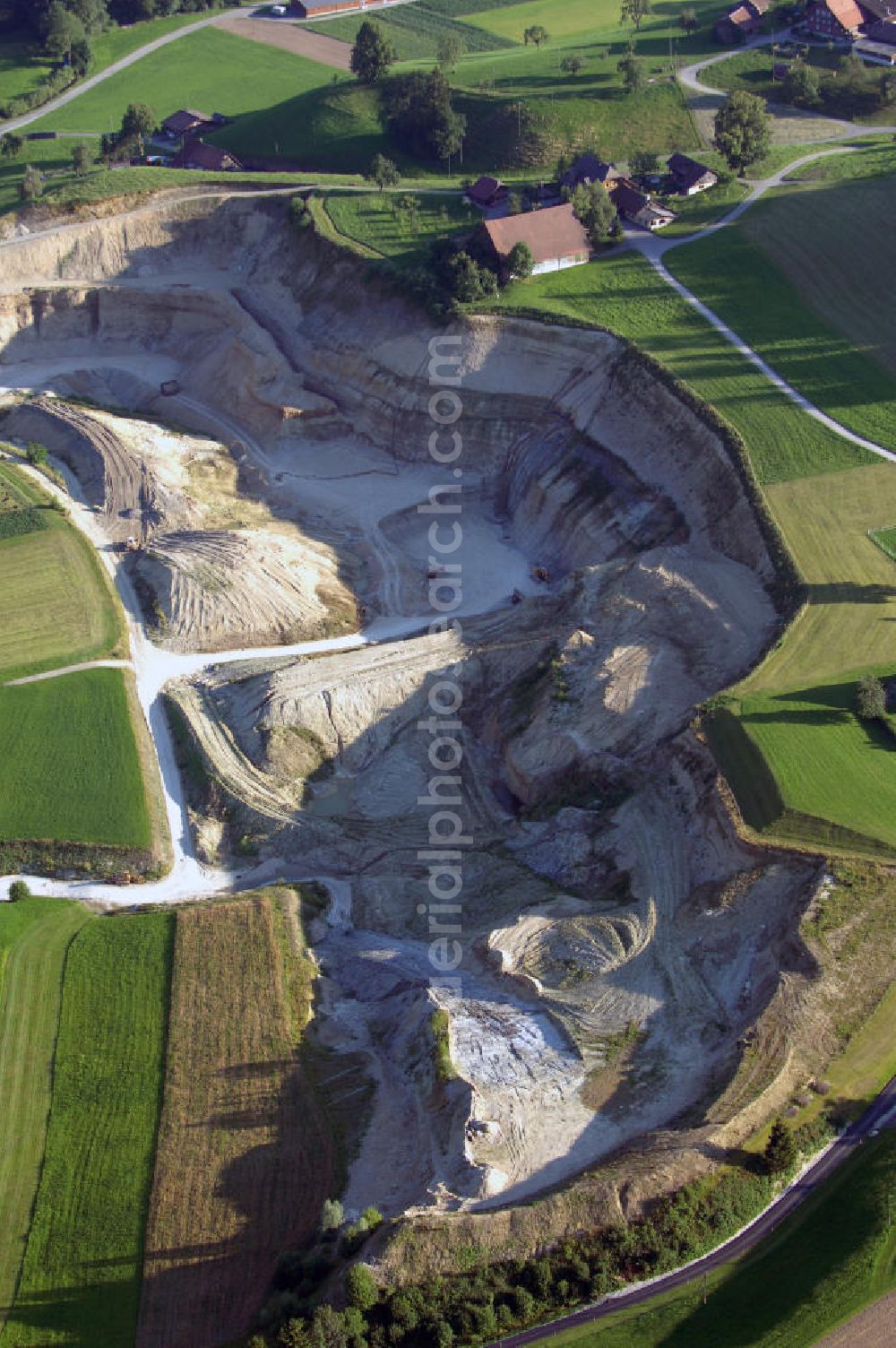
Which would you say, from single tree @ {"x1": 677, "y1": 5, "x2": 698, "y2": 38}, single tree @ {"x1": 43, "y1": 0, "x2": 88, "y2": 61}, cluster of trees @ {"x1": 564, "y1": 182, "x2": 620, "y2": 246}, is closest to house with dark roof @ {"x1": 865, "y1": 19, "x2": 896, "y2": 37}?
single tree @ {"x1": 677, "y1": 5, "x2": 698, "y2": 38}

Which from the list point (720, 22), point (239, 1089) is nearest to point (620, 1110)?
point (239, 1089)

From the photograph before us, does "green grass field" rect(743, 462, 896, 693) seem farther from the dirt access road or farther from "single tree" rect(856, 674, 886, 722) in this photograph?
the dirt access road

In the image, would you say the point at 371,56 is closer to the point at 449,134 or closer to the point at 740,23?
the point at 449,134

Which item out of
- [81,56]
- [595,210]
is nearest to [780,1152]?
[595,210]

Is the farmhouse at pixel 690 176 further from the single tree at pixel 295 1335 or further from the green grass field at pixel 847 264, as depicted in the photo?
the single tree at pixel 295 1335

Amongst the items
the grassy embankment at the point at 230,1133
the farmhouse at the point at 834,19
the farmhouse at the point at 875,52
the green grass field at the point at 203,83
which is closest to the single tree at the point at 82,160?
the green grass field at the point at 203,83

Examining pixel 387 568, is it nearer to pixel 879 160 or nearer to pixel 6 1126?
pixel 6 1126
